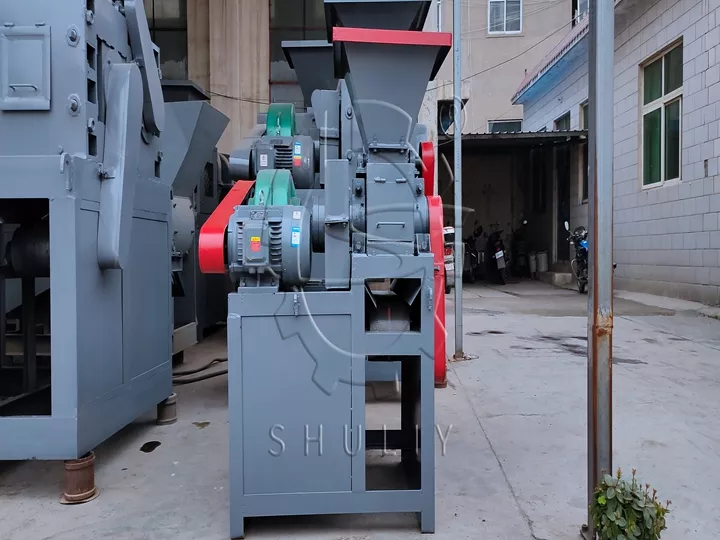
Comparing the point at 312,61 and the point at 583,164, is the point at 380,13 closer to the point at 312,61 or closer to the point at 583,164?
the point at 312,61

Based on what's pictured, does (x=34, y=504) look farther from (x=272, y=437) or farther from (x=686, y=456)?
(x=686, y=456)

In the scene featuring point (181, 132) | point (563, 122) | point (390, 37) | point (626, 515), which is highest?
point (563, 122)

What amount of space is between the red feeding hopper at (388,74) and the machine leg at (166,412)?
2215 mm

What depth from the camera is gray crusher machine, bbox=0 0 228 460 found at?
2.71 m

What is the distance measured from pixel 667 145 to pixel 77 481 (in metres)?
9.95

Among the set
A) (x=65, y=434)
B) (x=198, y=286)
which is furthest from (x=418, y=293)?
(x=198, y=286)

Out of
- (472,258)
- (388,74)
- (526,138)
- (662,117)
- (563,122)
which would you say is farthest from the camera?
(472,258)

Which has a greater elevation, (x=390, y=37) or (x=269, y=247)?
(x=390, y=37)

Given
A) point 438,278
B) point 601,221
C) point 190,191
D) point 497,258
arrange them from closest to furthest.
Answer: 1. point 601,221
2. point 438,278
3. point 190,191
4. point 497,258

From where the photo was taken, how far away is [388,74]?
2.84 meters

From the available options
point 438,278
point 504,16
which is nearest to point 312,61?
point 438,278

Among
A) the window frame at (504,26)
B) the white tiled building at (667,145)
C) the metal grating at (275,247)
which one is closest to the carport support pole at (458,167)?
the metal grating at (275,247)

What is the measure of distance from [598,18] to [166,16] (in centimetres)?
1093

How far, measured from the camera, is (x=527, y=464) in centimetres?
320
